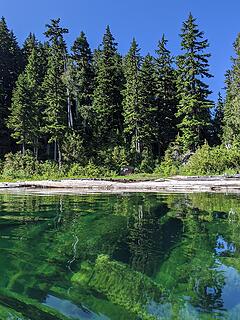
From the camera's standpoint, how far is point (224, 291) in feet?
17.3

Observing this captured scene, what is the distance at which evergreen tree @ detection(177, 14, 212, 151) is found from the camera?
137 feet

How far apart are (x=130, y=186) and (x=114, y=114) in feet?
75.6

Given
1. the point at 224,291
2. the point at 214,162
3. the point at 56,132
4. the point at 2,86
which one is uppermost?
the point at 2,86

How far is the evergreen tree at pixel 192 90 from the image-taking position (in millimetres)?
41656

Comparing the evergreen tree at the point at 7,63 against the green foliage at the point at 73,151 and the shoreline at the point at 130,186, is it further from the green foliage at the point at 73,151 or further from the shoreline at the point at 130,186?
the shoreline at the point at 130,186

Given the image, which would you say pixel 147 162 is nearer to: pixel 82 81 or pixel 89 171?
pixel 89 171

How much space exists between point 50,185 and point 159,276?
24.1m

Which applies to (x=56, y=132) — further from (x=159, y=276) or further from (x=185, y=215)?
(x=159, y=276)

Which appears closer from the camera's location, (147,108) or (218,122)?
(147,108)

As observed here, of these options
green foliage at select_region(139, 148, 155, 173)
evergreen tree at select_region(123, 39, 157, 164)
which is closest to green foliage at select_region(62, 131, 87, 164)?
evergreen tree at select_region(123, 39, 157, 164)

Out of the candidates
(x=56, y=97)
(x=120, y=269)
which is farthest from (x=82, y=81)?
(x=120, y=269)

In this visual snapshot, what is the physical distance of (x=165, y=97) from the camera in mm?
47344

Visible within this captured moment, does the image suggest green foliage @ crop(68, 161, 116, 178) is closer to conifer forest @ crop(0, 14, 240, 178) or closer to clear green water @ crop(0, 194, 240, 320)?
Result: conifer forest @ crop(0, 14, 240, 178)

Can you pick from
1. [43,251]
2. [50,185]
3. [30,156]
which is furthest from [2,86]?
[43,251]
